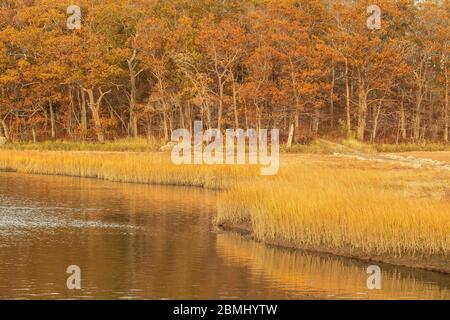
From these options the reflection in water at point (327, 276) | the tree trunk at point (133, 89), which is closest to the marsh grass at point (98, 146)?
the tree trunk at point (133, 89)

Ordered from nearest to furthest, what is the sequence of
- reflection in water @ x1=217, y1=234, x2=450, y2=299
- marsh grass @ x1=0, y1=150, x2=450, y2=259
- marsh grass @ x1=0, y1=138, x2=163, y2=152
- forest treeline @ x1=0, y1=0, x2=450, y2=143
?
reflection in water @ x1=217, y1=234, x2=450, y2=299
marsh grass @ x1=0, y1=150, x2=450, y2=259
marsh grass @ x1=0, y1=138, x2=163, y2=152
forest treeline @ x1=0, y1=0, x2=450, y2=143

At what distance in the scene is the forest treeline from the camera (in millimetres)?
56406

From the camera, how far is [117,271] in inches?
707

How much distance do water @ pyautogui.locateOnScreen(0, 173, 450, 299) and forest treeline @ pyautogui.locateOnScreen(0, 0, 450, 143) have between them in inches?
1179

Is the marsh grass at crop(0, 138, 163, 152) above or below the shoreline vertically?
above

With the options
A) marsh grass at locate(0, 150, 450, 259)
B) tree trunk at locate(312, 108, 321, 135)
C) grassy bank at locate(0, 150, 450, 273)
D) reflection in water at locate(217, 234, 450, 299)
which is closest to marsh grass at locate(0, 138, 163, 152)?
tree trunk at locate(312, 108, 321, 135)

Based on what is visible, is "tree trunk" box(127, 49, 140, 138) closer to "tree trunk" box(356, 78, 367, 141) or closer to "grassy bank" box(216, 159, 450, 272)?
"tree trunk" box(356, 78, 367, 141)

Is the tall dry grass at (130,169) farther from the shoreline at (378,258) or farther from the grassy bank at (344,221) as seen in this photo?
the shoreline at (378,258)

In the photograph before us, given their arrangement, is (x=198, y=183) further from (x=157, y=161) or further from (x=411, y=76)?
(x=411, y=76)

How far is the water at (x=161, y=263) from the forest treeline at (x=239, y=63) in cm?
2995

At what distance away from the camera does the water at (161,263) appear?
53.7ft

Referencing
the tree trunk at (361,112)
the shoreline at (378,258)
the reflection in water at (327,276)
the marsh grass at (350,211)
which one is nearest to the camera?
the reflection in water at (327,276)

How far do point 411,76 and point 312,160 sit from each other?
23.1 meters
